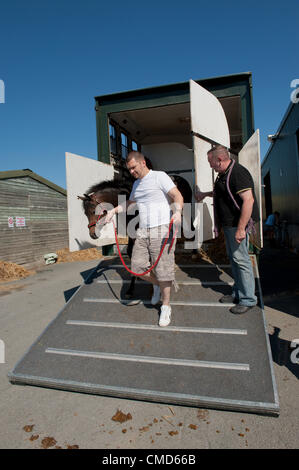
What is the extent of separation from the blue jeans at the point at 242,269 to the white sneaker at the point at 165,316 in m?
0.78

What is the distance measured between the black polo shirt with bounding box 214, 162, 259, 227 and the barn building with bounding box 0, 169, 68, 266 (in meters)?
8.67

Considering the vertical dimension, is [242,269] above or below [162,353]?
above

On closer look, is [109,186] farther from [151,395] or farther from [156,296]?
[151,395]

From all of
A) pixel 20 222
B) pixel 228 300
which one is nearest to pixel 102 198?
pixel 228 300

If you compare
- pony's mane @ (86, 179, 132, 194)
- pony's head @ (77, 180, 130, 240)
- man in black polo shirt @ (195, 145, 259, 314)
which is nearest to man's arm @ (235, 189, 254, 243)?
man in black polo shirt @ (195, 145, 259, 314)

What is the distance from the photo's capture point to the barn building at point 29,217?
9.58 metres

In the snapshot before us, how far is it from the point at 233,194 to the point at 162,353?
5.62 feet

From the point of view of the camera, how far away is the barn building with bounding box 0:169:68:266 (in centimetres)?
958

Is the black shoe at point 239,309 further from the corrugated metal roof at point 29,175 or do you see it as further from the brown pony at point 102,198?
the corrugated metal roof at point 29,175

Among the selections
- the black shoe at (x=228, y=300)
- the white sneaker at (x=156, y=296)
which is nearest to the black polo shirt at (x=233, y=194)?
the black shoe at (x=228, y=300)

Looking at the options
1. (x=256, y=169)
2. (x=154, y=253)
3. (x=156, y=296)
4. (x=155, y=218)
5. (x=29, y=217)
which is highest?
(x=29, y=217)

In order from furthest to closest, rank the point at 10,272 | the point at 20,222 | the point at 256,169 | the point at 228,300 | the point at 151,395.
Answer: the point at 20,222, the point at 10,272, the point at 256,169, the point at 228,300, the point at 151,395

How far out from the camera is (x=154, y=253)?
2.85 m
